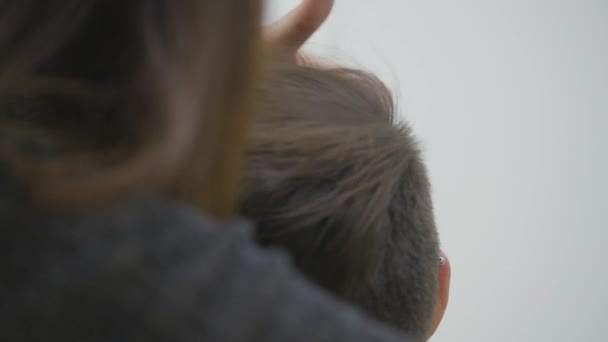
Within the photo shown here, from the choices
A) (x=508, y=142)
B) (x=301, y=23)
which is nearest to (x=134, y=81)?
(x=301, y=23)

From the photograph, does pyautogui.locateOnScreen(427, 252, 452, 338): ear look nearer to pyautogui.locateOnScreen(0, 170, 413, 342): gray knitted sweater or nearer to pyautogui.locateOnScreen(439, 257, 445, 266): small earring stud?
pyautogui.locateOnScreen(439, 257, 445, 266): small earring stud

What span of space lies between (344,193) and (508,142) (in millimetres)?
757

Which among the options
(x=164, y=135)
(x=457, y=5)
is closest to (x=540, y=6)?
(x=457, y=5)

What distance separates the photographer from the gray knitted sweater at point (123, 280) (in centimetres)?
20

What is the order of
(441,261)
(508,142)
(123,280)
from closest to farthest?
(123,280) < (441,261) < (508,142)

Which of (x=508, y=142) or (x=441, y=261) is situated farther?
(x=508, y=142)

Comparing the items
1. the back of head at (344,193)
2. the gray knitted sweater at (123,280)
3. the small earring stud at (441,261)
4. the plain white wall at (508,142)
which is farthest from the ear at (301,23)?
the plain white wall at (508,142)

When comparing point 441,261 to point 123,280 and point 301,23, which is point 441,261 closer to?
point 301,23

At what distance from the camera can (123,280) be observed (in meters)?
0.20

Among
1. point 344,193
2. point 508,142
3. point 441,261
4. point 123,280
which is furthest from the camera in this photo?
point 508,142

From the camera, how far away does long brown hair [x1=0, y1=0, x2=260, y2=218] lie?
0.22 meters

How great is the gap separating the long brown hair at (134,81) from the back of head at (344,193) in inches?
6.6

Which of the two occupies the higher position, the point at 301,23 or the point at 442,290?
the point at 301,23

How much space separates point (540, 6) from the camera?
1.05 meters
